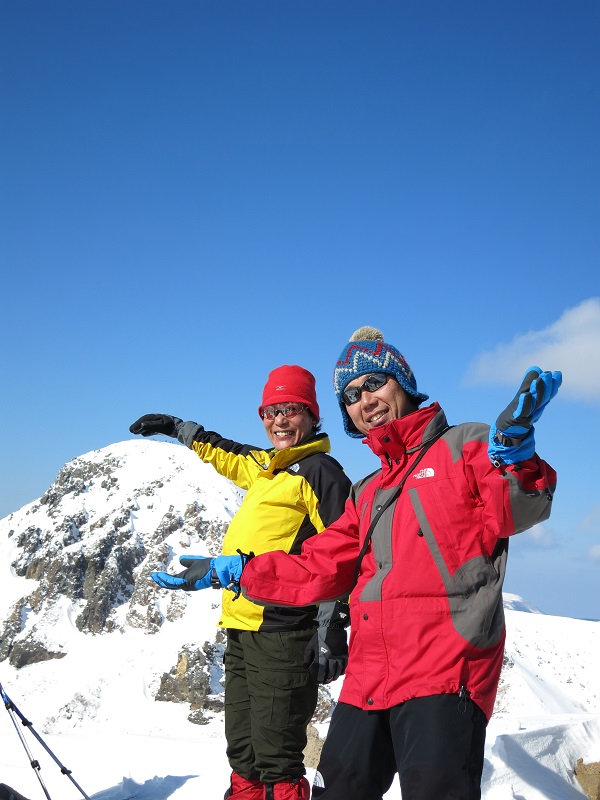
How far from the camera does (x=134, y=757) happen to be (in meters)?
6.80

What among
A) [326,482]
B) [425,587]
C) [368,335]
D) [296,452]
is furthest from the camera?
[296,452]

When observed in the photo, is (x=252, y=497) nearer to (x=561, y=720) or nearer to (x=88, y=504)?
(x=561, y=720)

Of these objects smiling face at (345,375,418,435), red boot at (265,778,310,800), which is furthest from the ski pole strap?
red boot at (265,778,310,800)

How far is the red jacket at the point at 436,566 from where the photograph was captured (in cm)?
246

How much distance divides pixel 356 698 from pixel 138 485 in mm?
100515

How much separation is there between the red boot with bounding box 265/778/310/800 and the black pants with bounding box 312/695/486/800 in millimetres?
1199

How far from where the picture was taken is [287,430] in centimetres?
474

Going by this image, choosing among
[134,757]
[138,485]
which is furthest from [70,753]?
[138,485]

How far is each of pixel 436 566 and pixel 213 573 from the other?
58.1 inches

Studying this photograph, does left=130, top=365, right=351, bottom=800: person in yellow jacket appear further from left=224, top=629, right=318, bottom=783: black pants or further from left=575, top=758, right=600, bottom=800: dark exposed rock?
left=575, top=758, right=600, bottom=800: dark exposed rock

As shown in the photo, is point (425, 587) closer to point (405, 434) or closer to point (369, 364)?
point (405, 434)

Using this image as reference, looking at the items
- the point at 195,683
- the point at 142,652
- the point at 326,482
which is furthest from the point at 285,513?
the point at 142,652

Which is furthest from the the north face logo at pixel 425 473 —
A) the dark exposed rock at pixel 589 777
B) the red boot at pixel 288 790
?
the dark exposed rock at pixel 589 777

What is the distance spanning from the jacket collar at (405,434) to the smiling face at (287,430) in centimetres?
180
